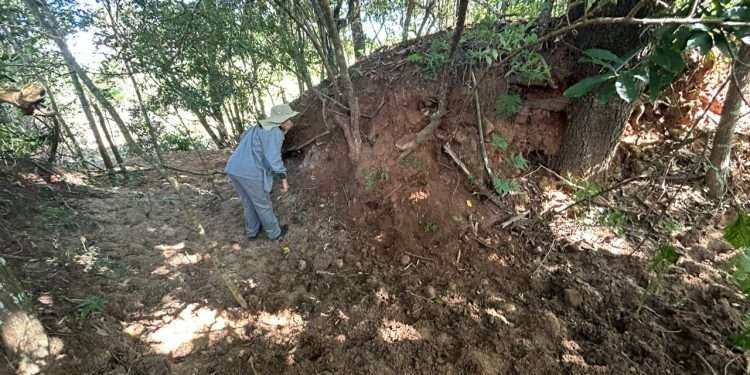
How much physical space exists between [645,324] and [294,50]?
4.15 m

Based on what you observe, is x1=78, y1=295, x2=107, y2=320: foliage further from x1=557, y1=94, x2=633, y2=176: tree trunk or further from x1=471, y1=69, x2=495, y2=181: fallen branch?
x1=557, y1=94, x2=633, y2=176: tree trunk

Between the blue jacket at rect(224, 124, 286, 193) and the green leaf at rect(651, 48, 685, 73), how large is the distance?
281 cm

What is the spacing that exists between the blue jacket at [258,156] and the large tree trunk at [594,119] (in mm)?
2996

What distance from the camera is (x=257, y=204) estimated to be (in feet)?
10.5

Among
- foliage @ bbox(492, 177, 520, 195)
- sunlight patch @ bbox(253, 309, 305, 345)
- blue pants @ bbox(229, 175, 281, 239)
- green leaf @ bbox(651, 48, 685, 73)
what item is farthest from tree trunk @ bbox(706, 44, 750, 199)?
blue pants @ bbox(229, 175, 281, 239)

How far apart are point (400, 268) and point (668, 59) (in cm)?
220

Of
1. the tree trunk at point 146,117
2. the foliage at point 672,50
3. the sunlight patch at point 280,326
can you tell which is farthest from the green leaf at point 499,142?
the tree trunk at point 146,117

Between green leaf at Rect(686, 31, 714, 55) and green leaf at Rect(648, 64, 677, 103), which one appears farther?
green leaf at Rect(648, 64, 677, 103)

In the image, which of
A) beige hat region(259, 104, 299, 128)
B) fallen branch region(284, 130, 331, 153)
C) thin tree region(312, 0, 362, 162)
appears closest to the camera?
thin tree region(312, 0, 362, 162)

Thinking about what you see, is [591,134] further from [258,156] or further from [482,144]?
[258,156]

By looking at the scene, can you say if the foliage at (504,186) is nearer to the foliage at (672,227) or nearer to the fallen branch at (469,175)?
the fallen branch at (469,175)

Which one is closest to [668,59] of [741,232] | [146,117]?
[741,232]

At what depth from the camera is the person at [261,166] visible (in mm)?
3154

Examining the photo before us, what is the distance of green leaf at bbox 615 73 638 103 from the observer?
134cm
